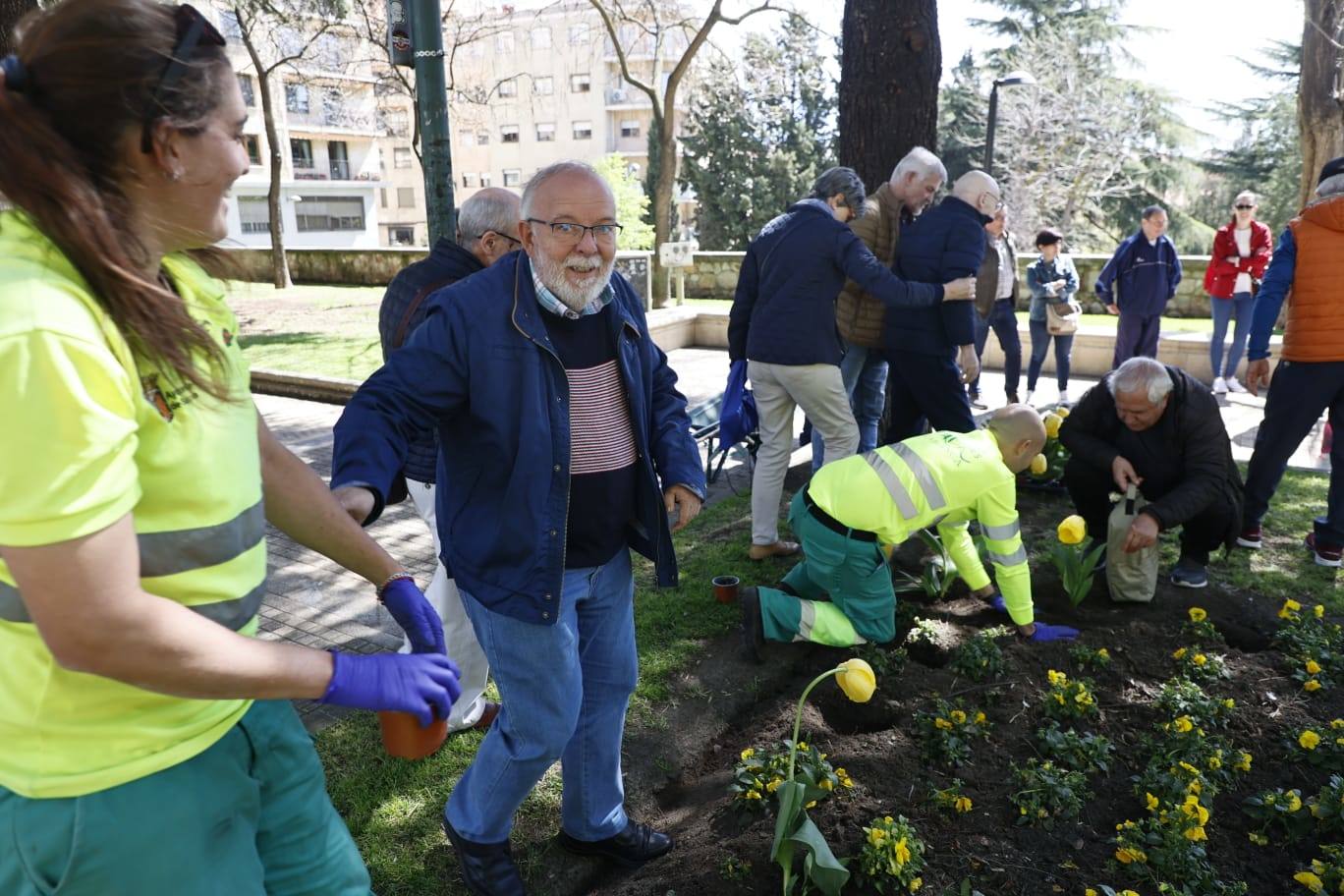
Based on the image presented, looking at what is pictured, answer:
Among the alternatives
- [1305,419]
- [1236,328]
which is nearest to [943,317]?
[1305,419]

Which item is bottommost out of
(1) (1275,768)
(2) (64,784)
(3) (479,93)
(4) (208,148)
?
(1) (1275,768)

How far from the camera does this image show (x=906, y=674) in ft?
12.3

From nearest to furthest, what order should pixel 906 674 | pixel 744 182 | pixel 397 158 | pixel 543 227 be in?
pixel 543 227
pixel 906 674
pixel 744 182
pixel 397 158

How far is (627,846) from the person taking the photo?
109 inches

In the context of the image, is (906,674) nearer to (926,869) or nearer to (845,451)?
(926,869)

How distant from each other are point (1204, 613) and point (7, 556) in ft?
14.6

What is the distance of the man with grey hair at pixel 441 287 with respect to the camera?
324cm

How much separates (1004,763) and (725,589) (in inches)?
64.4

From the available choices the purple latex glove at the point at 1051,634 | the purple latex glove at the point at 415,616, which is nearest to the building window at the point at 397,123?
the purple latex glove at the point at 1051,634

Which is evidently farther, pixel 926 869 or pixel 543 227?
pixel 926 869

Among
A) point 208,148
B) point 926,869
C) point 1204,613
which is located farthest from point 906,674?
point 208,148

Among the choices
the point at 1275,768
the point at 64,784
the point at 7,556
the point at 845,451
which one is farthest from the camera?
the point at 845,451

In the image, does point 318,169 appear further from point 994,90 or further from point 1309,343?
point 1309,343

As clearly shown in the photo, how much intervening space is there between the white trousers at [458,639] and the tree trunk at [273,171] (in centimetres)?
1563
